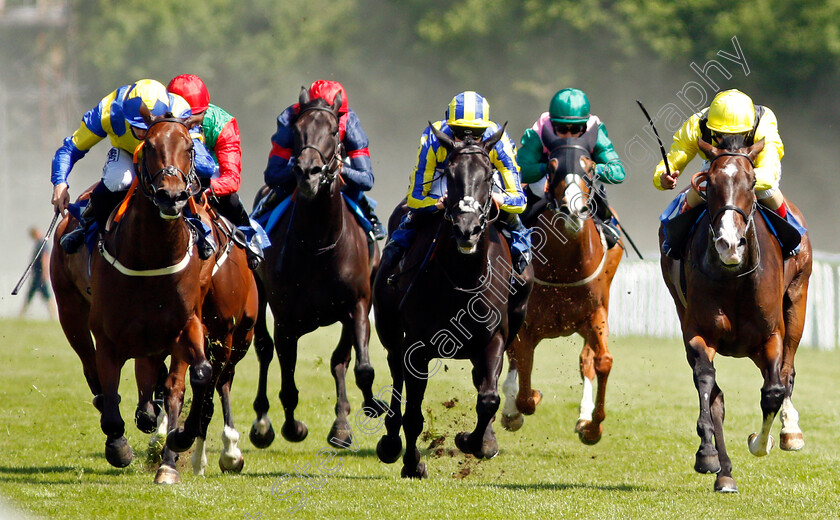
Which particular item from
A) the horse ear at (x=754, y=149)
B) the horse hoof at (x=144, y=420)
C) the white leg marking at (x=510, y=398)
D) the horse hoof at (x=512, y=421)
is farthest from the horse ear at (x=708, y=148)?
the horse hoof at (x=144, y=420)

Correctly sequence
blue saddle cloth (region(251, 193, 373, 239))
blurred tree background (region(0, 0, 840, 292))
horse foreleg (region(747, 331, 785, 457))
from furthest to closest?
blurred tree background (region(0, 0, 840, 292)) < blue saddle cloth (region(251, 193, 373, 239)) < horse foreleg (region(747, 331, 785, 457))

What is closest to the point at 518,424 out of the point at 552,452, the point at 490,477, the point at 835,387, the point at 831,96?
the point at 552,452

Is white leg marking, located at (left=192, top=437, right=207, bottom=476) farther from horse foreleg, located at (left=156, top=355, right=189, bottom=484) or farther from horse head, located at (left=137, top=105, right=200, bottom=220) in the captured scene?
horse head, located at (left=137, top=105, right=200, bottom=220)

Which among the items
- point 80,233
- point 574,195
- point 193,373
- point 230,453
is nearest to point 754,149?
point 574,195

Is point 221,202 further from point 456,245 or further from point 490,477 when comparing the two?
point 490,477

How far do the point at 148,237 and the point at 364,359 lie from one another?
94.4 inches

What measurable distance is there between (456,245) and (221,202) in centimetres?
200

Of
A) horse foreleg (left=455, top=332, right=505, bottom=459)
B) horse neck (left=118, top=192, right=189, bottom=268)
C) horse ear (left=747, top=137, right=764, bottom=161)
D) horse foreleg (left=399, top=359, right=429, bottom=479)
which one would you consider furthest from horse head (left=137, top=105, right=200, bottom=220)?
horse ear (left=747, top=137, right=764, bottom=161)

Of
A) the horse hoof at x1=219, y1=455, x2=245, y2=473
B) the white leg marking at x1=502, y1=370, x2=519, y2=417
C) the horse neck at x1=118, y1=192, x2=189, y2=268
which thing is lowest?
A: the horse hoof at x1=219, y1=455, x2=245, y2=473

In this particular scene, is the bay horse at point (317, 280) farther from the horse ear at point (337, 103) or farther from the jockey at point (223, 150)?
the jockey at point (223, 150)

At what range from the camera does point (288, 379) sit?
951 centimetres

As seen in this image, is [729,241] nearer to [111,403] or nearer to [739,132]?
[739,132]

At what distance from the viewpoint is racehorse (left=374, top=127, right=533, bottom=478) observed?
7.23 m

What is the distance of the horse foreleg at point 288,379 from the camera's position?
9.41 metres
